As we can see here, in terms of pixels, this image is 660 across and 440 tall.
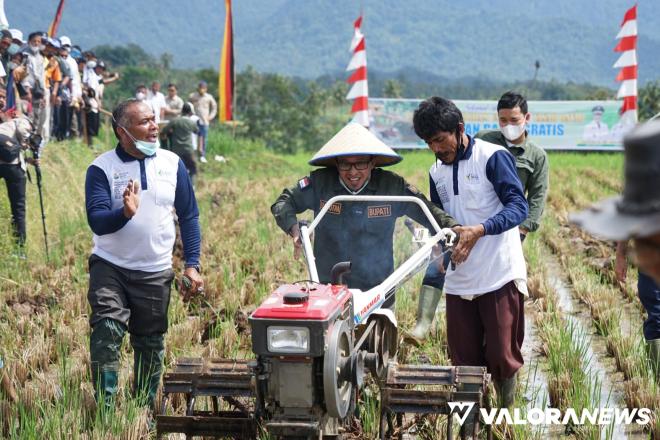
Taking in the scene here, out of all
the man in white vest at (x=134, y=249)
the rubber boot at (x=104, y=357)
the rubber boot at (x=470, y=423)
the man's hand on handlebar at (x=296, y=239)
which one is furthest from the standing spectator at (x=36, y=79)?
the rubber boot at (x=470, y=423)

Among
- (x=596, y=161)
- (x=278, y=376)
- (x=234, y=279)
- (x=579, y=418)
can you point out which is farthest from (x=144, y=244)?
(x=596, y=161)

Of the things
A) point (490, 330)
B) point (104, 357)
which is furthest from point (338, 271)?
point (104, 357)

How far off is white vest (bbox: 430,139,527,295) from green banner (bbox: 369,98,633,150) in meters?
19.9

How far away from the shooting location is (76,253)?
903 cm

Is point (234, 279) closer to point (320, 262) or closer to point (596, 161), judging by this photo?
point (320, 262)

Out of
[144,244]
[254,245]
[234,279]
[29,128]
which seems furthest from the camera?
[254,245]

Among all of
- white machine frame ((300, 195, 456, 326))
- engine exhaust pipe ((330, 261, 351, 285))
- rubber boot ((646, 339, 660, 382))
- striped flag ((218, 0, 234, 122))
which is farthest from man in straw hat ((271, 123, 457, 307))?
striped flag ((218, 0, 234, 122))

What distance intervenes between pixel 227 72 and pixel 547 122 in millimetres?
9480

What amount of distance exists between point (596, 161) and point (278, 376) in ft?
64.6

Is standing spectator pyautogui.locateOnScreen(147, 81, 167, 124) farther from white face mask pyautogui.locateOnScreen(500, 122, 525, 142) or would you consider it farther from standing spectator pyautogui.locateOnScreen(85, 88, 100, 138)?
white face mask pyautogui.locateOnScreen(500, 122, 525, 142)

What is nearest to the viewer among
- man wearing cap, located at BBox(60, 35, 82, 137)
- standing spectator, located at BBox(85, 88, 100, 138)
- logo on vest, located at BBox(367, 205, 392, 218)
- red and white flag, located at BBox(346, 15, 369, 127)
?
logo on vest, located at BBox(367, 205, 392, 218)

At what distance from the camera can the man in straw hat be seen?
4.63 meters

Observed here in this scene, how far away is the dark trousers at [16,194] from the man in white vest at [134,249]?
4.20 meters

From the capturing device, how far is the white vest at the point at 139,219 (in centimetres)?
455
